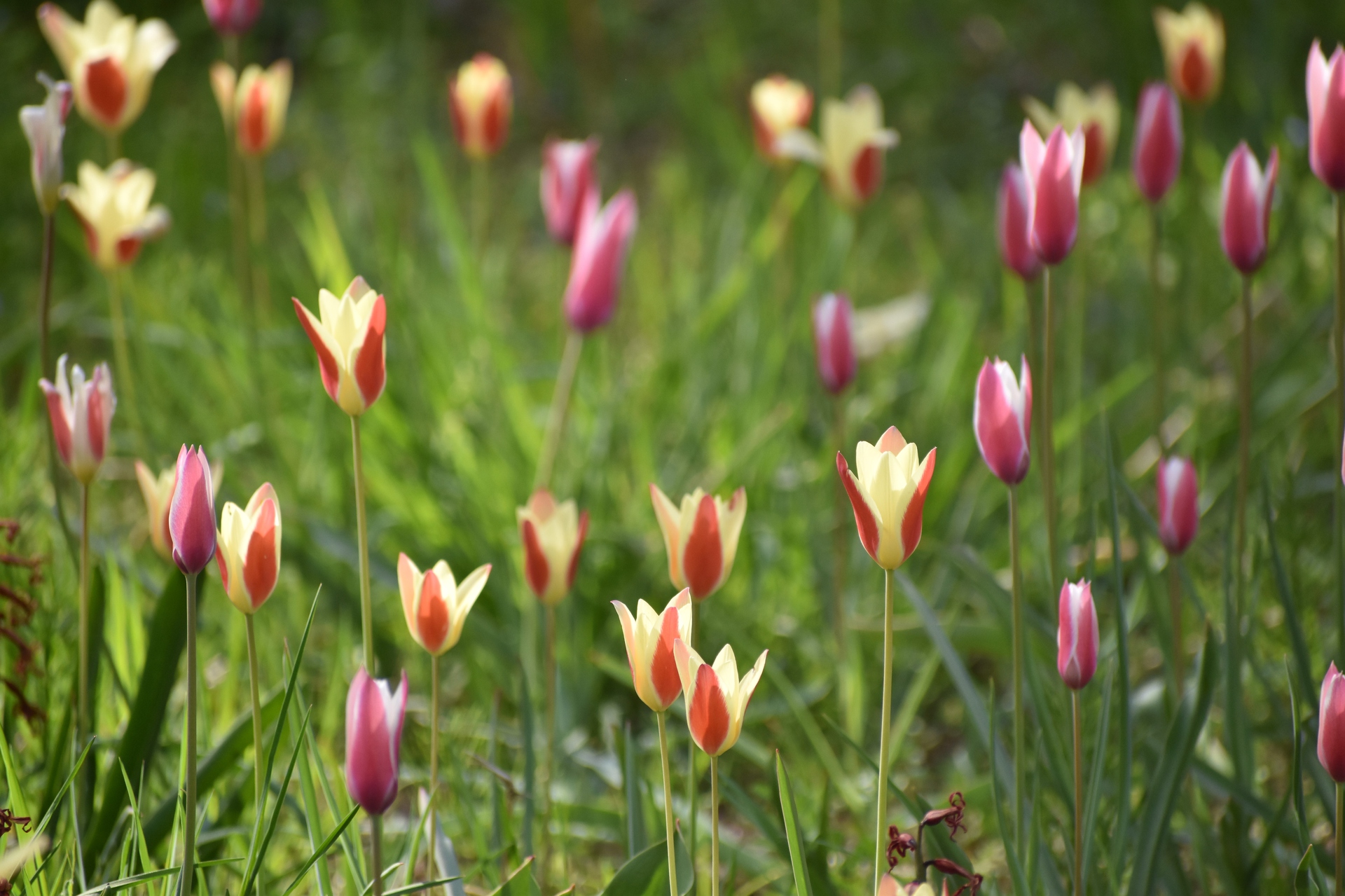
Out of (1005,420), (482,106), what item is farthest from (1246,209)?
(482,106)

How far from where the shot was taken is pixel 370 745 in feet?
2.20

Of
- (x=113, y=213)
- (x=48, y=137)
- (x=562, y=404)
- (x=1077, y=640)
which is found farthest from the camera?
(x=562, y=404)

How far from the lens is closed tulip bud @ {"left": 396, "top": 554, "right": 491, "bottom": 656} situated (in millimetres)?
797

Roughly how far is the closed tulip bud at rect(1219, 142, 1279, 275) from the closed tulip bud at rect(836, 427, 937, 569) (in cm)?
47

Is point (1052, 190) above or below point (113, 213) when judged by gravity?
above

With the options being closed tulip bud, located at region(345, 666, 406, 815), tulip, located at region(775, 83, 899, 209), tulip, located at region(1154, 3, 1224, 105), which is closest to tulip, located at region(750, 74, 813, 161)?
tulip, located at region(775, 83, 899, 209)

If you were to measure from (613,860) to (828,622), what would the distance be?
0.46 m

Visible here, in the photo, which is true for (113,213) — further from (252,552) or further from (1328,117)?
(1328,117)

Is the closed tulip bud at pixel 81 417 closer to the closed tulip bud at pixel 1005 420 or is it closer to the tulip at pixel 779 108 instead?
the closed tulip bud at pixel 1005 420

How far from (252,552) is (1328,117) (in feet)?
2.64

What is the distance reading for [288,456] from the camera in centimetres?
166

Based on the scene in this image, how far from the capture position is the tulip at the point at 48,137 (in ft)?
2.95

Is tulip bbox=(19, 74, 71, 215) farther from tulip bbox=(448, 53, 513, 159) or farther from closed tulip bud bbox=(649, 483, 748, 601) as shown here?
tulip bbox=(448, 53, 513, 159)

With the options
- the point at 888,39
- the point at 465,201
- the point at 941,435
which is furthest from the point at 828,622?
the point at 888,39
